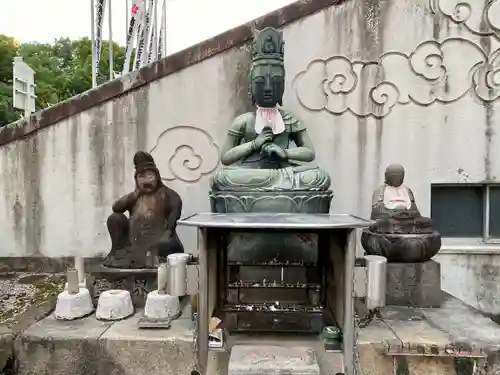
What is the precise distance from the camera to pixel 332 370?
3.31 m

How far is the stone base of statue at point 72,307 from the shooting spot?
3.77 meters

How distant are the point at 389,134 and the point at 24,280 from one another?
193 inches

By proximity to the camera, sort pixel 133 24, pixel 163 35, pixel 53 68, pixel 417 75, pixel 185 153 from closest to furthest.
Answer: pixel 417 75 → pixel 185 153 → pixel 133 24 → pixel 163 35 → pixel 53 68

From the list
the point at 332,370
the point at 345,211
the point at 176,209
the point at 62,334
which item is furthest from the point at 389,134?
the point at 62,334

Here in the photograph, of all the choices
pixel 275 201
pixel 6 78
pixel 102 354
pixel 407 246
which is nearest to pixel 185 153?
pixel 275 201

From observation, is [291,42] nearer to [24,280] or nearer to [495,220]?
[495,220]

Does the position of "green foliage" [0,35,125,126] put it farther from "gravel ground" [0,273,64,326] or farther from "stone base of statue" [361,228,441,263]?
"stone base of statue" [361,228,441,263]

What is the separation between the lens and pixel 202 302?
10.7 feet

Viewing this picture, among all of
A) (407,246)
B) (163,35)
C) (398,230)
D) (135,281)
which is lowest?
(135,281)

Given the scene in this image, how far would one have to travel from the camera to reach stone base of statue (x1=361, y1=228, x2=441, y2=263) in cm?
428

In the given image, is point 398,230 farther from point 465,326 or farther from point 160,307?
point 160,307

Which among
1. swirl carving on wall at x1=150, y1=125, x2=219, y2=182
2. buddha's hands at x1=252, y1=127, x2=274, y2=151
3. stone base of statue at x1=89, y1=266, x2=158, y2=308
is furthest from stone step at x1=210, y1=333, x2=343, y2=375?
swirl carving on wall at x1=150, y1=125, x2=219, y2=182

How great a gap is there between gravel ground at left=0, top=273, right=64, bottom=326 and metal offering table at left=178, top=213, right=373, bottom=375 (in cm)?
164

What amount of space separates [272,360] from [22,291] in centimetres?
304
